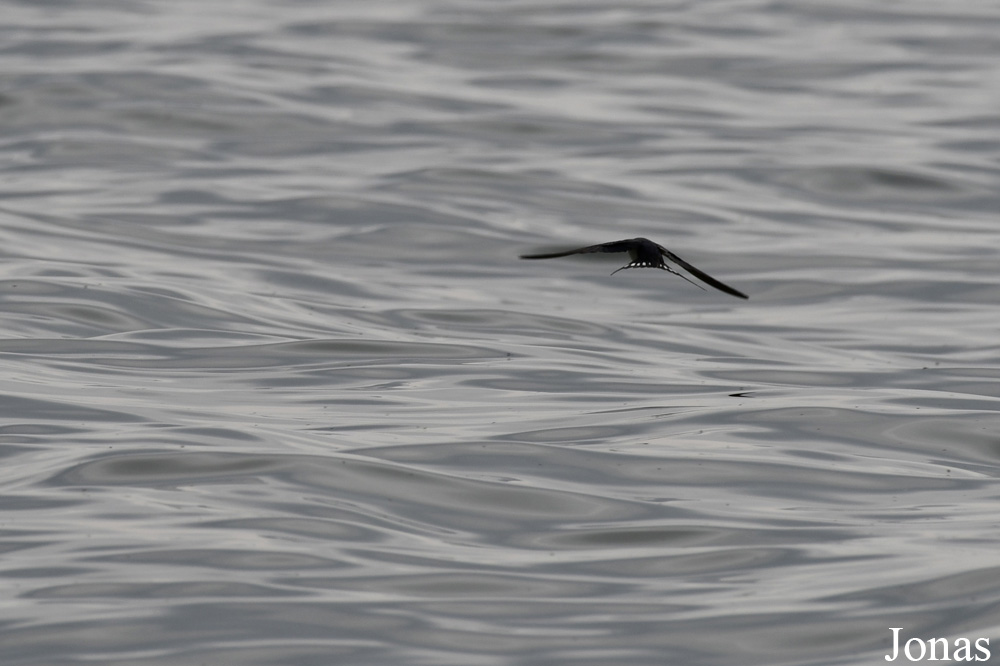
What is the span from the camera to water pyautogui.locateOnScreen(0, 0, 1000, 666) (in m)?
6.83

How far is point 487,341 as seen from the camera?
Result: 43.2ft

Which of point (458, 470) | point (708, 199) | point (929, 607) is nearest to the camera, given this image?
point (929, 607)

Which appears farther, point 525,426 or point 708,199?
point 708,199

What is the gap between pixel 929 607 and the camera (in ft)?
22.4

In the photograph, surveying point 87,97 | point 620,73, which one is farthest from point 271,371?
point 620,73

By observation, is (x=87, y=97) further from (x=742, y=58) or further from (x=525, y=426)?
(x=525, y=426)

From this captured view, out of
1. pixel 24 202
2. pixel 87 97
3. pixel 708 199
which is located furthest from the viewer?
pixel 87 97

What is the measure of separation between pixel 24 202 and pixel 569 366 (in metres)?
7.94

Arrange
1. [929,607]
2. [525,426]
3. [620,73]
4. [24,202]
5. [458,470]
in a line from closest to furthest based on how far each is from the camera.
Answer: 1. [929,607]
2. [458,470]
3. [525,426]
4. [24,202]
5. [620,73]

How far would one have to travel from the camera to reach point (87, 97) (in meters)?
23.8

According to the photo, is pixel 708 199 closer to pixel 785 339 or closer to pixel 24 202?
pixel 785 339

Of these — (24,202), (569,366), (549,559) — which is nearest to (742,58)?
(24,202)

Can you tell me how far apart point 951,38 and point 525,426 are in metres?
21.3

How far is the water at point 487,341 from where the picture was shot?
6828 mm
